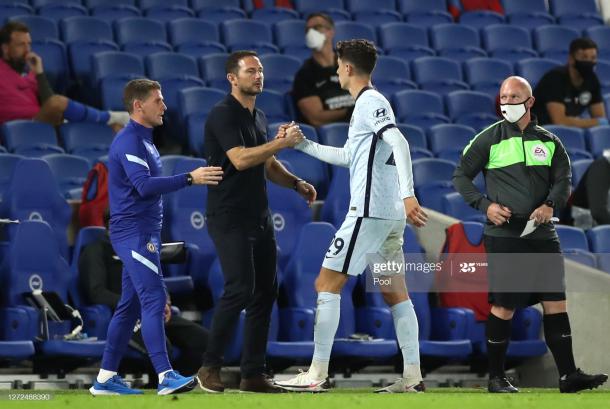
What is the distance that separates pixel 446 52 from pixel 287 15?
5.40 feet

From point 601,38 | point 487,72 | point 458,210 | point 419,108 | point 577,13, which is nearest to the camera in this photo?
point 458,210

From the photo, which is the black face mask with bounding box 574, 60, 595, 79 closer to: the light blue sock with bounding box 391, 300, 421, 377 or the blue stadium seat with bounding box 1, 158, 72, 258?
the blue stadium seat with bounding box 1, 158, 72, 258

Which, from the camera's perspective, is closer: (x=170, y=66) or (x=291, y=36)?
(x=170, y=66)

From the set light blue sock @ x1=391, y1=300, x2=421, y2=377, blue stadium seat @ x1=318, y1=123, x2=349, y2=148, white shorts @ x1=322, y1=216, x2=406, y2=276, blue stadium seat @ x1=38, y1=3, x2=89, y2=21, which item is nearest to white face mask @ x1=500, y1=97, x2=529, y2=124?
white shorts @ x1=322, y1=216, x2=406, y2=276

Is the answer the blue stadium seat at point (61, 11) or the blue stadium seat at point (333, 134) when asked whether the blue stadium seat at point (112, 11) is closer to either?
the blue stadium seat at point (61, 11)

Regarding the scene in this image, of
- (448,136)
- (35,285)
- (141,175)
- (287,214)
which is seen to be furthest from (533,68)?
(141,175)

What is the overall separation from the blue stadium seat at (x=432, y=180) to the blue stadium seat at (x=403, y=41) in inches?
110

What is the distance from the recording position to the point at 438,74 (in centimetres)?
1277

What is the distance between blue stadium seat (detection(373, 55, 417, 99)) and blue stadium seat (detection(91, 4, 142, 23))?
7.85ft

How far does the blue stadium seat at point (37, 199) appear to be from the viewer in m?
8.79

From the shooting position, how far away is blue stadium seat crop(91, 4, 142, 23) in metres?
12.4

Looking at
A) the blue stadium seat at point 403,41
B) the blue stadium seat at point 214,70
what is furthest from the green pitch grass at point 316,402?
the blue stadium seat at point 403,41

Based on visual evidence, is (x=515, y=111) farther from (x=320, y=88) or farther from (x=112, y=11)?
(x=112, y=11)

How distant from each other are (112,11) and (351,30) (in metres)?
2.31
